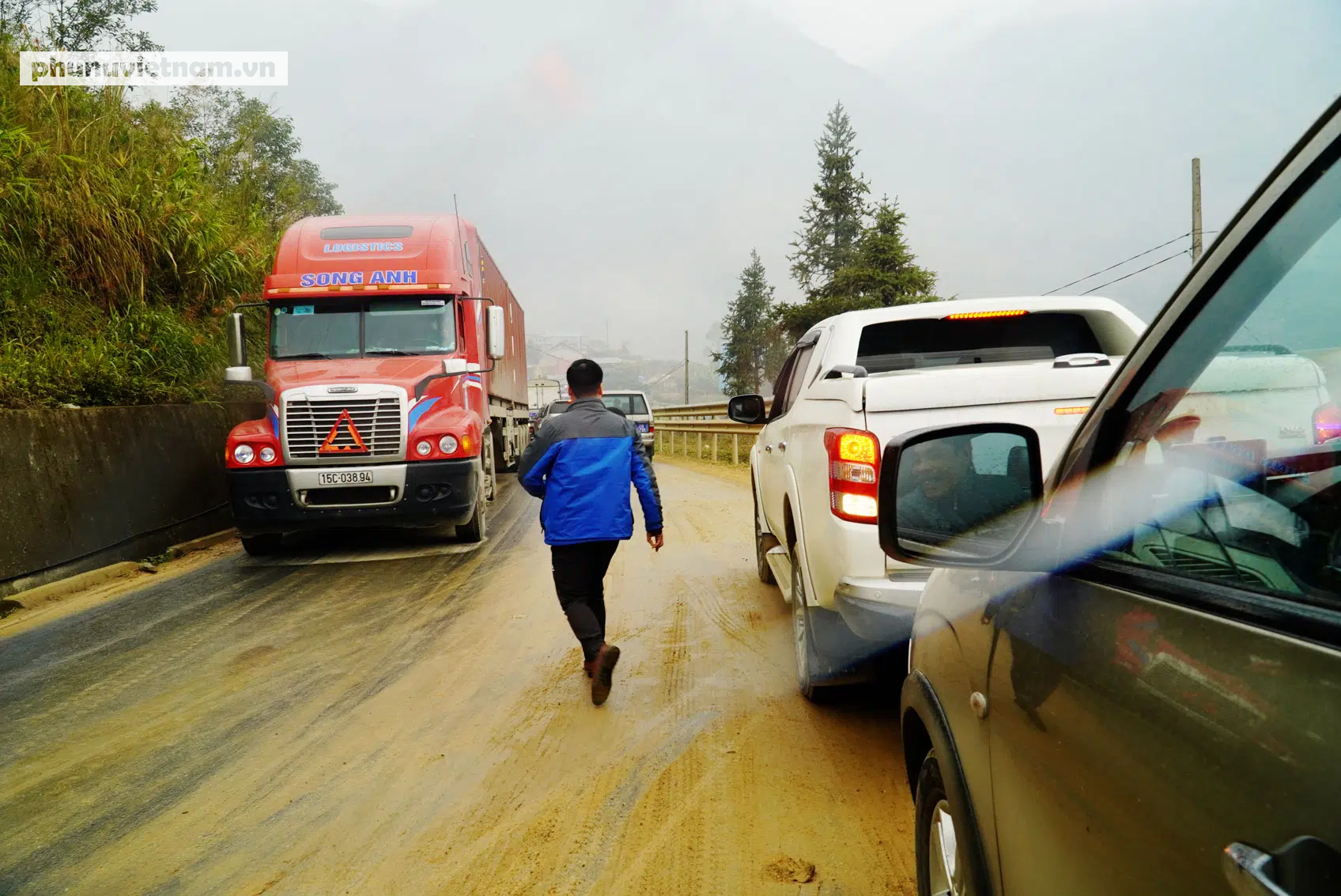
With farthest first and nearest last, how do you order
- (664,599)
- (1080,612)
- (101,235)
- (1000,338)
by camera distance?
(101,235) < (664,599) < (1000,338) < (1080,612)

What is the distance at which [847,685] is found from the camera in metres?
4.52

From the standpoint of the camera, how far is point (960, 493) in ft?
10.4

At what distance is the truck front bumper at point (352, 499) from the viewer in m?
8.59

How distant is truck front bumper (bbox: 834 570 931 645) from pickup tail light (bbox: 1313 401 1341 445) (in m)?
2.30

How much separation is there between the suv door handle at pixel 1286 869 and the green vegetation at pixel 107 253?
947cm

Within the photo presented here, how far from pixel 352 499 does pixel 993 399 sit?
694 cm

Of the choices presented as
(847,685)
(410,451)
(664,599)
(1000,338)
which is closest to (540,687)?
(847,685)

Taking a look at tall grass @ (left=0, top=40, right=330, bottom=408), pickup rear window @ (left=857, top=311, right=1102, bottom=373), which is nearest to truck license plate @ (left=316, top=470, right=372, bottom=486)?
tall grass @ (left=0, top=40, right=330, bottom=408)

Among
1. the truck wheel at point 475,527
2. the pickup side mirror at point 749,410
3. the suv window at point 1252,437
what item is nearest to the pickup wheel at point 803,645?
the pickup side mirror at point 749,410

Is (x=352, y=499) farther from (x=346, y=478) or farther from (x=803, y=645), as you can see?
(x=803, y=645)

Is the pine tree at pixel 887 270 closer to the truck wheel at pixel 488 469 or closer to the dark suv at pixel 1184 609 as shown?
the truck wheel at pixel 488 469

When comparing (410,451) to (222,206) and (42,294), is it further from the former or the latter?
(222,206)

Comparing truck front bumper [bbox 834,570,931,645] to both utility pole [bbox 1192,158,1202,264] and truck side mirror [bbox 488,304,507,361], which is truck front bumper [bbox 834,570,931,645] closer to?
utility pole [bbox 1192,158,1202,264]

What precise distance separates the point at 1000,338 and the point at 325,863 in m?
4.55
